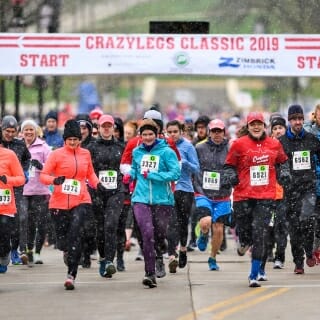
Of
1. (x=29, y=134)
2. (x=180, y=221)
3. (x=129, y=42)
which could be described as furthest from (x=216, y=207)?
(x=129, y=42)

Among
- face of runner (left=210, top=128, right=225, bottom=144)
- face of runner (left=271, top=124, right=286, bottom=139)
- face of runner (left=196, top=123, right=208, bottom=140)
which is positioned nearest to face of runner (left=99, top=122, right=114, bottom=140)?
face of runner (left=210, top=128, right=225, bottom=144)

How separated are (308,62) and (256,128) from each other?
296 inches

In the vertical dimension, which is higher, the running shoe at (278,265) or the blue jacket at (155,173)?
the blue jacket at (155,173)

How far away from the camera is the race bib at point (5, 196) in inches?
609

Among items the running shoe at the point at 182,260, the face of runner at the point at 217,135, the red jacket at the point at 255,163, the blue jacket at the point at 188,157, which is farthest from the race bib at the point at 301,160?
the running shoe at the point at 182,260

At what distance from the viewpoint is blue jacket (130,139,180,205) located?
15.3 meters

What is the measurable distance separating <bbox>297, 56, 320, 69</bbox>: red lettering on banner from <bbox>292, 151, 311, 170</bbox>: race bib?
6037 mm

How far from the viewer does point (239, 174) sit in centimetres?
1541

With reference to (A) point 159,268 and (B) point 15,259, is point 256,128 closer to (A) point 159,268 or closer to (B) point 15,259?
(A) point 159,268

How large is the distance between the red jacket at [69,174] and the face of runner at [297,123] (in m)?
2.51

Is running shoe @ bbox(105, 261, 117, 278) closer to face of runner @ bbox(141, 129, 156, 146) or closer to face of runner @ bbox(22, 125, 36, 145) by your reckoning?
face of runner @ bbox(141, 129, 156, 146)

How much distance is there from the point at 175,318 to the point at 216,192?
523cm

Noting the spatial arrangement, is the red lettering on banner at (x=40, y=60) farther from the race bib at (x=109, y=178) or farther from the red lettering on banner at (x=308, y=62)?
the race bib at (x=109, y=178)

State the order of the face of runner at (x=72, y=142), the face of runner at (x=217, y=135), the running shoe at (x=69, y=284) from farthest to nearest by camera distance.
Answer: the face of runner at (x=217, y=135) → the face of runner at (x=72, y=142) → the running shoe at (x=69, y=284)
